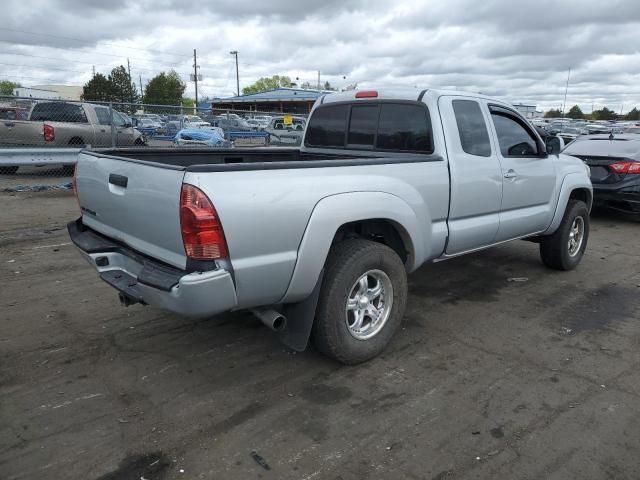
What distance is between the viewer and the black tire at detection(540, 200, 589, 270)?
604 centimetres

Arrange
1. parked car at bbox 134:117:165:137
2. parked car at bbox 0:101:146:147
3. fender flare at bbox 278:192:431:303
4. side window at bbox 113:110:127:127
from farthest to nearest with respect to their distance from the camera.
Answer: parked car at bbox 134:117:165:137
side window at bbox 113:110:127:127
parked car at bbox 0:101:146:147
fender flare at bbox 278:192:431:303

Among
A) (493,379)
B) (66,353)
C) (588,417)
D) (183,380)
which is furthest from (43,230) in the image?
(588,417)

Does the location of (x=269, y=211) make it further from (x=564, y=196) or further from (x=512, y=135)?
(x=564, y=196)

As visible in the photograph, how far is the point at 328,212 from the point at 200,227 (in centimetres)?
86

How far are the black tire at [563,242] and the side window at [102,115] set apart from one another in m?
11.8

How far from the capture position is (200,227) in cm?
279

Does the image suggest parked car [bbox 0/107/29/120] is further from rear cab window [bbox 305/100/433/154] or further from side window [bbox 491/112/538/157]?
side window [bbox 491/112/538/157]

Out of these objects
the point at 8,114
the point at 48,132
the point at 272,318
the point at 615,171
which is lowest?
the point at 272,318

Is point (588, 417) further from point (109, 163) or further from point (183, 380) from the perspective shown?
point (109, 163)

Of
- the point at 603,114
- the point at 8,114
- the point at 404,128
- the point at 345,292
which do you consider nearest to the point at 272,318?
the point at 345,292

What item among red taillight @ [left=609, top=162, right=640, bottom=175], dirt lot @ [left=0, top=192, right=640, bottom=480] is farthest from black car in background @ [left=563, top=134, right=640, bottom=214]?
dirt lot @ [left=0, top=192, right=640, bottom=480]

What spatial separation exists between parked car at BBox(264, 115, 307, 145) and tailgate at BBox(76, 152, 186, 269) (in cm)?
1568

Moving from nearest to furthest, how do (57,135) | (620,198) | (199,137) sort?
(620,198) → (57,135) → (199,137)

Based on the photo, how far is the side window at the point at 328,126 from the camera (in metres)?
5.16
